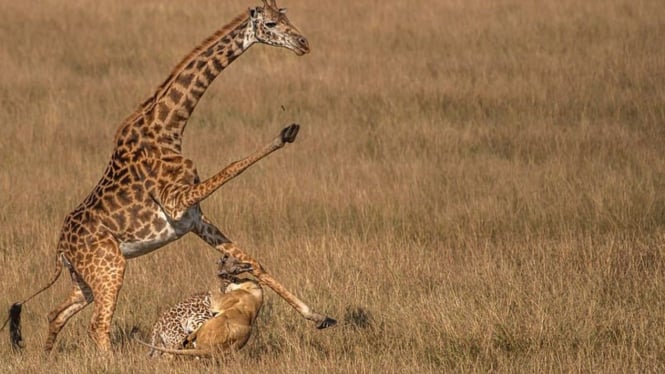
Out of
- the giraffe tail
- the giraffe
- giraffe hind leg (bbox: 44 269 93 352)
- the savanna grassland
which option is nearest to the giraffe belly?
the giraffe

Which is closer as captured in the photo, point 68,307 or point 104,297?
point 104,297

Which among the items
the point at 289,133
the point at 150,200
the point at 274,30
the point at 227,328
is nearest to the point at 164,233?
the point at 150,200

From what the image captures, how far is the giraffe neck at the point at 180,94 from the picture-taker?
6961mm

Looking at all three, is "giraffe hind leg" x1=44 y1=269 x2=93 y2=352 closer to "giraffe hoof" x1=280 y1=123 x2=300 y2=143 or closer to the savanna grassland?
the savanna grassland

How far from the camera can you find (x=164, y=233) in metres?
6.77

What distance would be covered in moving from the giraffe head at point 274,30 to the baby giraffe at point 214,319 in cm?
120

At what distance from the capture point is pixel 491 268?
8.52 m

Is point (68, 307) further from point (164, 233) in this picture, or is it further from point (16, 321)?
point (164, 233)

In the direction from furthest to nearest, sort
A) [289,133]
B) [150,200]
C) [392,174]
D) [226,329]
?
1. [392,174]
2. [150,200]
3. [226,329]
4. [289,133]

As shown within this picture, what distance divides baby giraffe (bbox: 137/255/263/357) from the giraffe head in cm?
120

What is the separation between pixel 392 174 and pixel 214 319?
5219mm

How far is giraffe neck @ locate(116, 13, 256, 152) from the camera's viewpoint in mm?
6961

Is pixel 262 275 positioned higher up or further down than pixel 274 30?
further down

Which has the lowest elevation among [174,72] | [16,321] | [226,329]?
[16,321]
